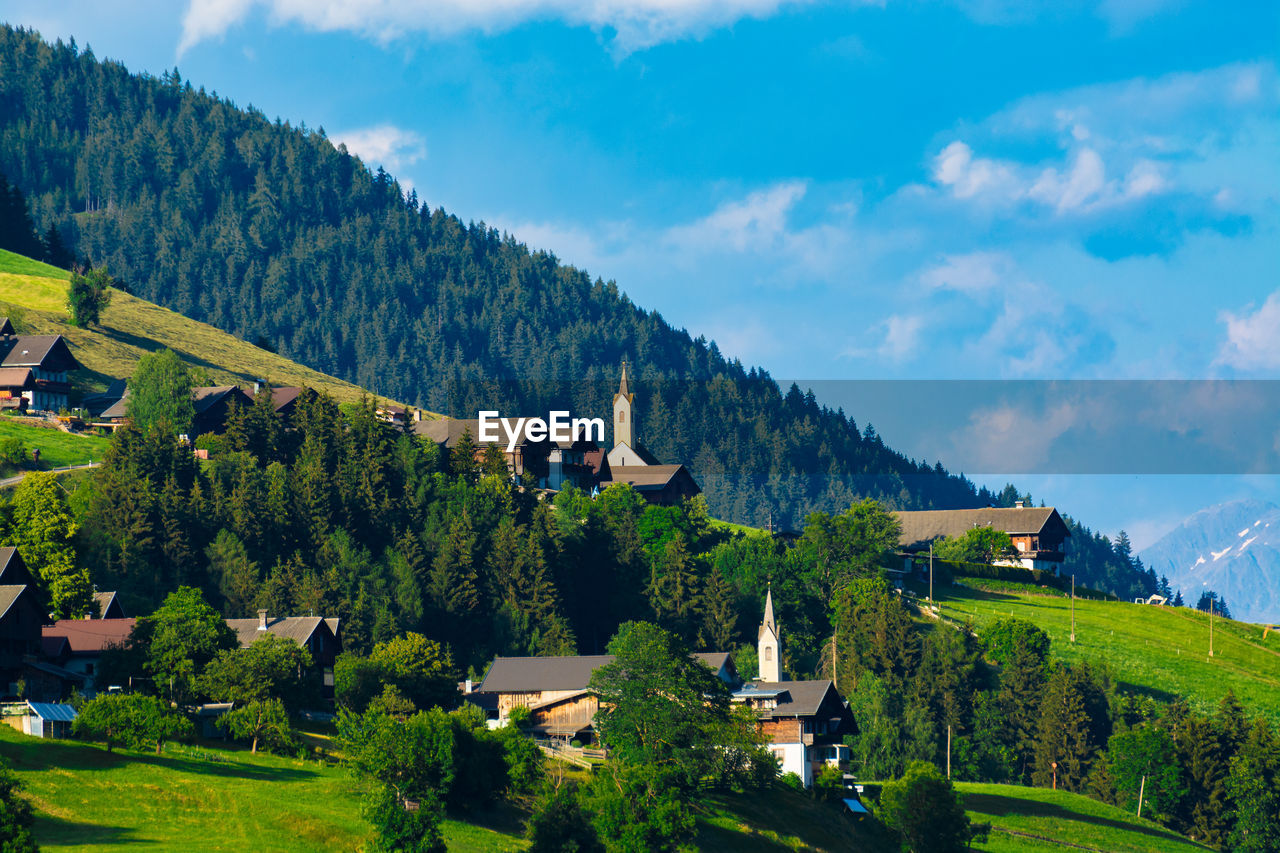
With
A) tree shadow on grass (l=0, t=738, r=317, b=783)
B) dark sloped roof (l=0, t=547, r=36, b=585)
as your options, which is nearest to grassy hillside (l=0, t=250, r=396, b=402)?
dark sloped roof (l=0, t=547, r=36, b=585)

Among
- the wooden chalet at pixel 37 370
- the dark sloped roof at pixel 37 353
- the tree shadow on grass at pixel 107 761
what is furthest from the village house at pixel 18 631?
the dark sloped roof at pixel 37 353

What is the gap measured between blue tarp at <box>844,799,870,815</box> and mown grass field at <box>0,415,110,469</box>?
215 feet

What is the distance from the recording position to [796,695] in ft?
325

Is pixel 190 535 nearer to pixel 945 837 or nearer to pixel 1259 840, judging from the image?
pixel 945 837

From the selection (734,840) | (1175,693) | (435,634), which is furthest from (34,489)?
(1175,693)

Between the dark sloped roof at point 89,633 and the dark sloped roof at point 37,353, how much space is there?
67.9 m

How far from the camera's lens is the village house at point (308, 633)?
299ft

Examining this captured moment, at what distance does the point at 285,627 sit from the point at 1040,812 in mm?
50650

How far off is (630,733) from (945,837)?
19.4 metres

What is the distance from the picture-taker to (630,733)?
81125mm

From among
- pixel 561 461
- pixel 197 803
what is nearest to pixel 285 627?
pixel 197 803

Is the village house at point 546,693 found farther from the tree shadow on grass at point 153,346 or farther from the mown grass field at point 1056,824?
the tree shadow on grass at point 153,346

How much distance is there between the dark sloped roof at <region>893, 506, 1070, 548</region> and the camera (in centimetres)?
17588

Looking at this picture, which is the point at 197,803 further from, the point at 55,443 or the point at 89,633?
the point at 55,443
